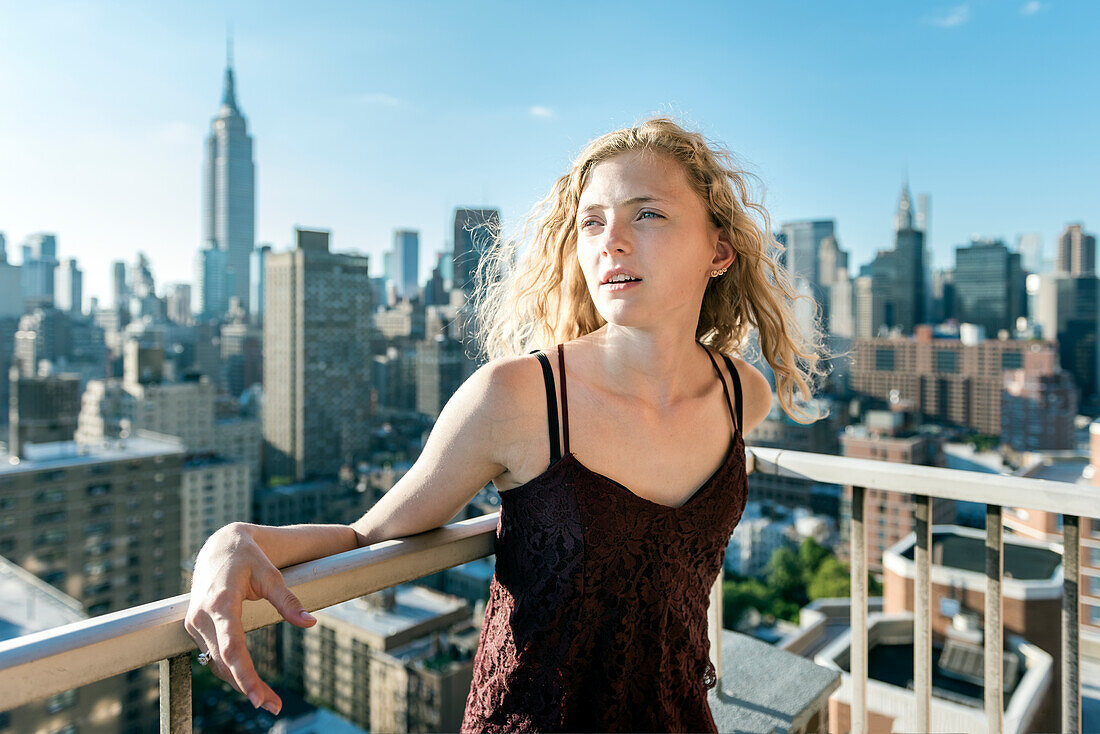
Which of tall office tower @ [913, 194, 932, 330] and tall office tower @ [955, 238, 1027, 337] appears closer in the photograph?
tall office tower @ [955, 238, 1027, 337]

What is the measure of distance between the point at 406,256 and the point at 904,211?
3300 cm

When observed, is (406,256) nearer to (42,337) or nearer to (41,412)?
(42,337)

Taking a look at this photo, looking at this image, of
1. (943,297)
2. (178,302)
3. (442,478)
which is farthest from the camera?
(178,302)

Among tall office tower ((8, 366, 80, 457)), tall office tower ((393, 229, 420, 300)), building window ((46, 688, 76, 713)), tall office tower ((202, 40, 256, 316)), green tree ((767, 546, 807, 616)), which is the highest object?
tall office tower ((202, 40, 256, 316))

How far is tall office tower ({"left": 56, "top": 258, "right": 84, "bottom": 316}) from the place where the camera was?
36.5 m

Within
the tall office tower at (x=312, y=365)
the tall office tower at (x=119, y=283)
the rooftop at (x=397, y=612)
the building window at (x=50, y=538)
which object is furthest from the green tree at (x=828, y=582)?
the tall office tower at (x=119, y=283)

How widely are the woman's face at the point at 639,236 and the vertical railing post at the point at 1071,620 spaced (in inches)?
26.4

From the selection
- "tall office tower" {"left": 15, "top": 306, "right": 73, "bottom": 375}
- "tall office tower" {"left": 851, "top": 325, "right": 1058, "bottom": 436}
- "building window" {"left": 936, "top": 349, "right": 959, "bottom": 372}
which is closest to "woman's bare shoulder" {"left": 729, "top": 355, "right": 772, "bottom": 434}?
"tall office tower" {"left": 851, "top": 325, "right": 1058, "bottom": 436}

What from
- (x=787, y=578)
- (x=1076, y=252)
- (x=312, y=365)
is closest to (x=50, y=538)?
(x=312, y=365)

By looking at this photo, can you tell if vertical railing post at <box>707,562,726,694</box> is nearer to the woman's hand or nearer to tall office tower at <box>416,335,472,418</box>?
the woman's hand

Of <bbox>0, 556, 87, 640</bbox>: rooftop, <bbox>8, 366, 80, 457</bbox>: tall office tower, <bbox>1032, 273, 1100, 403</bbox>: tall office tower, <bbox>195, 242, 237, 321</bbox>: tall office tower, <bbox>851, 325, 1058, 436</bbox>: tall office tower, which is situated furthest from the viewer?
<bbox>195, 242, 237, 321</bbox>: tall office tower

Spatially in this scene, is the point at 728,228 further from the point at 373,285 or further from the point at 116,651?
the point at 373,285

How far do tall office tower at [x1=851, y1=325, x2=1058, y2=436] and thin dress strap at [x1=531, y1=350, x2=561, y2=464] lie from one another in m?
32.9

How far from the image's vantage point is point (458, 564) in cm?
98
